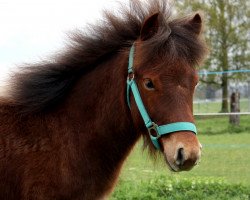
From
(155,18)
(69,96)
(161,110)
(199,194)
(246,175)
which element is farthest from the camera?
(246,175)

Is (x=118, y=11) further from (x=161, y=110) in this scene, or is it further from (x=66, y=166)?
(x=66, y=166)

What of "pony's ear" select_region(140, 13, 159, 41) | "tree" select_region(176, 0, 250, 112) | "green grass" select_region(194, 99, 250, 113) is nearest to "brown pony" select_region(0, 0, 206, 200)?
"pony's ear" select_region(140, 13, 159, 41)

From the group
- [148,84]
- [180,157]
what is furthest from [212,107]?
[180,157]

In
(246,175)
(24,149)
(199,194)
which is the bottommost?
(246,175)

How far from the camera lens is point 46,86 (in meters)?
3.60

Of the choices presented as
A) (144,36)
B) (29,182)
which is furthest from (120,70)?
(29,182)

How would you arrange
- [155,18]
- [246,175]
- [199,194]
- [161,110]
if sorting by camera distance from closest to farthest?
[161,110] < [155,18] < [199,194] < [246,175]

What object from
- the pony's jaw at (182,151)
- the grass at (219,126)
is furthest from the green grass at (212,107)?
the pony's jaw at (182,151)

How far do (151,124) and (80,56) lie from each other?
874 mm

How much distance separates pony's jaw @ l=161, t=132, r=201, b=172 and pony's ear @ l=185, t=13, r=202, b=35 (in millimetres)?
878

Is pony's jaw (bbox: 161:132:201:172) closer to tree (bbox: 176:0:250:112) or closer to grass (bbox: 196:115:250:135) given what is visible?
grass (bbox: 196:115:250:135)

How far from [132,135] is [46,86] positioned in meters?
0.78

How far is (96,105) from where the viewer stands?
346cm

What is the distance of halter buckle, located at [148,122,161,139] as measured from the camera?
3.10 m
